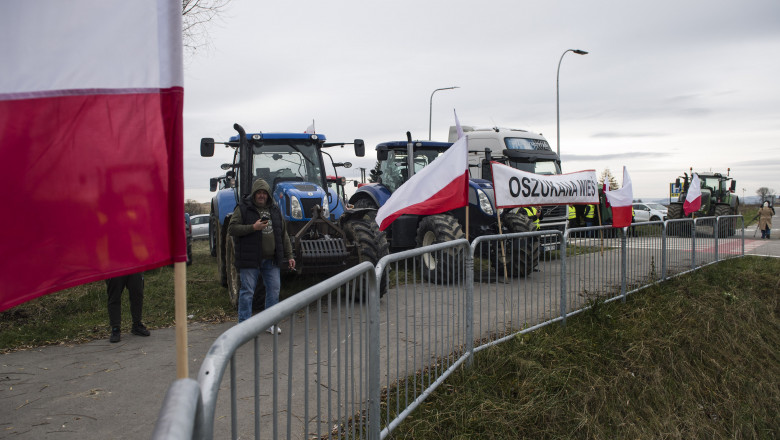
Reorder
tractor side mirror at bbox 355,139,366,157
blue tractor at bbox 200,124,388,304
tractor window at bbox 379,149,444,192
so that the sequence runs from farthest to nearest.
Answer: tractor window at bbox 379,149,444,192
tractor side mirror at bbox 355,139,366,157
blue tractor at bbox 200,124,388,304

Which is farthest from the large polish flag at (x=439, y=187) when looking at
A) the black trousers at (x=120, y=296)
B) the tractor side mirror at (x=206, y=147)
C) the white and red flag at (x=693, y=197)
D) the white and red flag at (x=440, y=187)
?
the white and red flag at (x=693, y=197)

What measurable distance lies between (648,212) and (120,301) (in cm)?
3008

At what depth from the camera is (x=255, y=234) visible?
615cm

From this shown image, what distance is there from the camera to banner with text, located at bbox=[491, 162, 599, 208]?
7.98 m

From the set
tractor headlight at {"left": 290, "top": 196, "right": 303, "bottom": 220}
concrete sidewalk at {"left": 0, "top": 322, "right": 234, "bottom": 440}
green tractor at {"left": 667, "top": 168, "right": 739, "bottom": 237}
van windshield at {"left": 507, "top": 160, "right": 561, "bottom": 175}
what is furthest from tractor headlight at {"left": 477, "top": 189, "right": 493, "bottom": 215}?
green tractor at {"left": 667, "top": 168, "right": 739, "bottom": 237}

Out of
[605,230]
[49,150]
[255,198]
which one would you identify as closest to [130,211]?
[49,150]

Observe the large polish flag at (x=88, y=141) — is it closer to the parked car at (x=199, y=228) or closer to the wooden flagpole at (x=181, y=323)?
the wooden flagpole at (x=181, y=323)

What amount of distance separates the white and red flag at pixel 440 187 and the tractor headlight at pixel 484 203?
4478 mm

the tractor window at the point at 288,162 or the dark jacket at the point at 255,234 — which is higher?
the tractor window at the point at 288,162

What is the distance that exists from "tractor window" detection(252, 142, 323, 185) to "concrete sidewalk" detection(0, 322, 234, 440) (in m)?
2.84

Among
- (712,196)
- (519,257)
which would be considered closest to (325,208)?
(519,257)

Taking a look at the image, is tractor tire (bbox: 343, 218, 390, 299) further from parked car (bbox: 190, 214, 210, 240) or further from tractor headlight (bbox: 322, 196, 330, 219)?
parked car (bbox: 190, 214, 210, 240)

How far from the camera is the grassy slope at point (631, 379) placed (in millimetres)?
4367

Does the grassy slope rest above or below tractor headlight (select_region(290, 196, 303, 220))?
below
